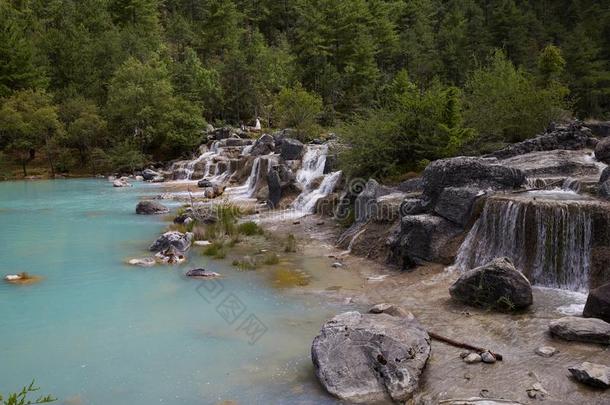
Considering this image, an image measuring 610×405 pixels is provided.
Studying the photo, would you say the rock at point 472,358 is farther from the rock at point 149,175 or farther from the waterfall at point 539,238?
the rock at point 149,175

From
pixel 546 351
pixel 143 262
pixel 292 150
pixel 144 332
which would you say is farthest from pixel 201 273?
pixel 292 150

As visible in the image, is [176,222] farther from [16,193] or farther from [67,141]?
[67,141]

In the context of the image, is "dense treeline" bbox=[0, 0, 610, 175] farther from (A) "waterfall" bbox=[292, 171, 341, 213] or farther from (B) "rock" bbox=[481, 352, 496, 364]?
(B) "rock" bbox=[481, 352, 496, 364]

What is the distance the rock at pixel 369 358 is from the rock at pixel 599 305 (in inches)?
121

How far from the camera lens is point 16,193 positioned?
31.7 metres

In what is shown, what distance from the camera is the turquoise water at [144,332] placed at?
25.3ft

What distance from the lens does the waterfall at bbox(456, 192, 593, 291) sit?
11.1 metres

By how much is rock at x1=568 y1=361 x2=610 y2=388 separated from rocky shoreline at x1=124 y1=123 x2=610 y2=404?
0.06 ft

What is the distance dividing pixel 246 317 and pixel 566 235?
23.2 feet

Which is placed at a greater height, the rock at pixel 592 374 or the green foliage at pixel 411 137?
the green foliage at pixel 411 137

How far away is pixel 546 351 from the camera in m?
7.90

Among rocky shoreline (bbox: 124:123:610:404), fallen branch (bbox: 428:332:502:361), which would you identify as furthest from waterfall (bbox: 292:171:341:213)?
fallen branch (bbox: 428:332:502:361)

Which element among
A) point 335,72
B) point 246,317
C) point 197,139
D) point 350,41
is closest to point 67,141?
point 197,139

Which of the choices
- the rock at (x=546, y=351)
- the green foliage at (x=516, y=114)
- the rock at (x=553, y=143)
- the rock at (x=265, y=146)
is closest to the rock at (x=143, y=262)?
the rock at (x=546, y=351)
